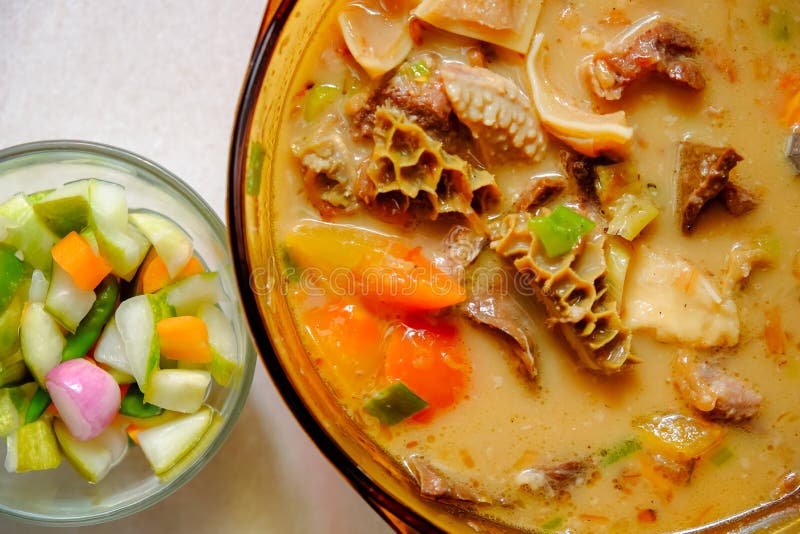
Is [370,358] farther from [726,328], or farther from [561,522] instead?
[726,328]

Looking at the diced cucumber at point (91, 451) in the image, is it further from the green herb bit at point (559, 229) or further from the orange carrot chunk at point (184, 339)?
the green herb bit at point (559, 229)

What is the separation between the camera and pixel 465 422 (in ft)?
6.91

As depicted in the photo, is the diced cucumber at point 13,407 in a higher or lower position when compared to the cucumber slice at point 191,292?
lower

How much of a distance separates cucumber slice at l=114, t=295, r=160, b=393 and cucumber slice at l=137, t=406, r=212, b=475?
15 centimetres

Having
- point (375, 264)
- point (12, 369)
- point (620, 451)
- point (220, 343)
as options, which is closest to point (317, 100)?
point (375, 264)

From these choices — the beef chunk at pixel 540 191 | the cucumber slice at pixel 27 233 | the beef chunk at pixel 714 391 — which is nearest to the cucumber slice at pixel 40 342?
the cucumber slice at pixel 27 233

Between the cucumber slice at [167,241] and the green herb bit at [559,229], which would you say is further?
the cucumber slice at [167,241]

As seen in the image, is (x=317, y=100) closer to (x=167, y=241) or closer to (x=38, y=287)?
(x=167, y=241)

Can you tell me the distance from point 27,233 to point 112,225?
0.74 feet

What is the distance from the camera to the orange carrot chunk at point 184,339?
2.07 meters

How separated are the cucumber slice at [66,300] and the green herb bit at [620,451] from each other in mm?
1400

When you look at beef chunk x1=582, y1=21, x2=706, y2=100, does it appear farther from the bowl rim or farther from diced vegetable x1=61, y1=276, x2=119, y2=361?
→ diced vegetable x1=61, y1=276, x2=119, y2=361

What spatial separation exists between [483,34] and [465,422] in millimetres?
997

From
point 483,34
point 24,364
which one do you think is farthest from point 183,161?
point 483,34
